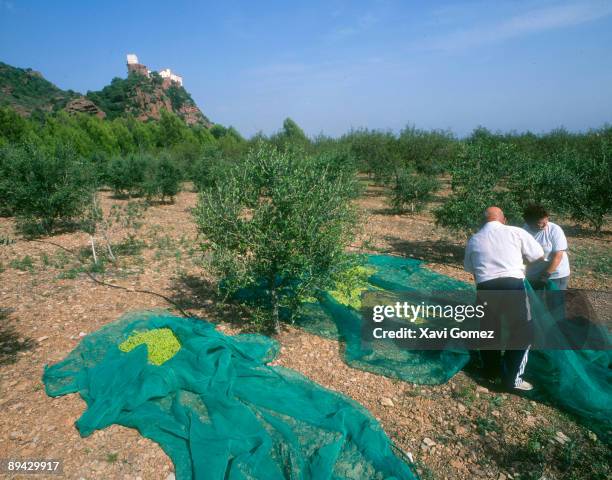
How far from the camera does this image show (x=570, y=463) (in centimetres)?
293

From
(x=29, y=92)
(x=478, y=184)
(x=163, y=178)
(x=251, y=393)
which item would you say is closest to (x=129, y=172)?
(x=163, y=178)

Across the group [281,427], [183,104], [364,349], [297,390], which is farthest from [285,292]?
[183,104]

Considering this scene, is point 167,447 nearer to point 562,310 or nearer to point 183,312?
point 183,312

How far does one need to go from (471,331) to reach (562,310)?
3.33ft

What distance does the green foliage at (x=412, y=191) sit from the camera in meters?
13.0

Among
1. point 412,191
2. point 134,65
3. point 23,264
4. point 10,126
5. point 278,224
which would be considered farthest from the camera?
point 134,65

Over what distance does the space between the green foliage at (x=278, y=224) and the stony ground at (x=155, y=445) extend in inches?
37.4

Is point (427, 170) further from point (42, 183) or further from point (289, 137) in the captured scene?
point (42, 183)

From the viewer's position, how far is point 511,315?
381 cm

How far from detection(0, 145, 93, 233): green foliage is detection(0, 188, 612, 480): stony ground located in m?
2.42

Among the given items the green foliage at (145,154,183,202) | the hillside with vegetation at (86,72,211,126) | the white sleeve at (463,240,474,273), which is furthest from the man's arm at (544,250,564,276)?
the hillside with vegetation at (86,72,211,126)

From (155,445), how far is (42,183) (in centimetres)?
897

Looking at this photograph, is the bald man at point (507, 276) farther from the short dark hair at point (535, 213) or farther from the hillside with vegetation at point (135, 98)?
the hillside with vegetation at point (135, 98)

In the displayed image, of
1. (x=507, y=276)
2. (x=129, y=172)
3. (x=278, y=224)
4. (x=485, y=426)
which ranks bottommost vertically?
(x=485, y=426)
